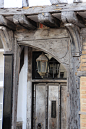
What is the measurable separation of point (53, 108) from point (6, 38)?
224cm

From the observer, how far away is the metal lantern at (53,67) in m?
5.82

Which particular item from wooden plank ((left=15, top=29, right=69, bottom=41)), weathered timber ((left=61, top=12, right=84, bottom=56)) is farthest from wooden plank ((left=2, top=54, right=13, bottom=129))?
weathered timber ((left=61, top=12, right=84, bottom=56))

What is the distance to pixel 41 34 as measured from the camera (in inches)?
192

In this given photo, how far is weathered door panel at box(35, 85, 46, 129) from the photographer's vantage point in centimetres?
585

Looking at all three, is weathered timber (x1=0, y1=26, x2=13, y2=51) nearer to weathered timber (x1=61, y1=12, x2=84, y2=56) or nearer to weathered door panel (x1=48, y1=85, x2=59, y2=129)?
weathered timber (x1=61, y1=12, x2=84, y2=56)

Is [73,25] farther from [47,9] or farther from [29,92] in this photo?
[29,92]

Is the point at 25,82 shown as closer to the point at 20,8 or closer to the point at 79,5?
the point at 20,8

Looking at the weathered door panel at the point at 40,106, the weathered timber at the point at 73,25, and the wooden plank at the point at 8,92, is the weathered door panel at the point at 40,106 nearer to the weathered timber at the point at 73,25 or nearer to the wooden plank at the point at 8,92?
the wooden plank at the point at 8,92

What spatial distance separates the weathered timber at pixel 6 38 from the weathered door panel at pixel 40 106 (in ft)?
5.08

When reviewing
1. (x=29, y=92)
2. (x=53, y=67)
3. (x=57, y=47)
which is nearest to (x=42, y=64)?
(x=53, y=67)

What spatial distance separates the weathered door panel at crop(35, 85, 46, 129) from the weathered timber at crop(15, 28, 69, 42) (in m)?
1.58

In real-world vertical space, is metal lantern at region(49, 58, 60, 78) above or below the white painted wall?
above

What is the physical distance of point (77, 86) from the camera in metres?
4.60

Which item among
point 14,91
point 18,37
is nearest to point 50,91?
point 14,91
